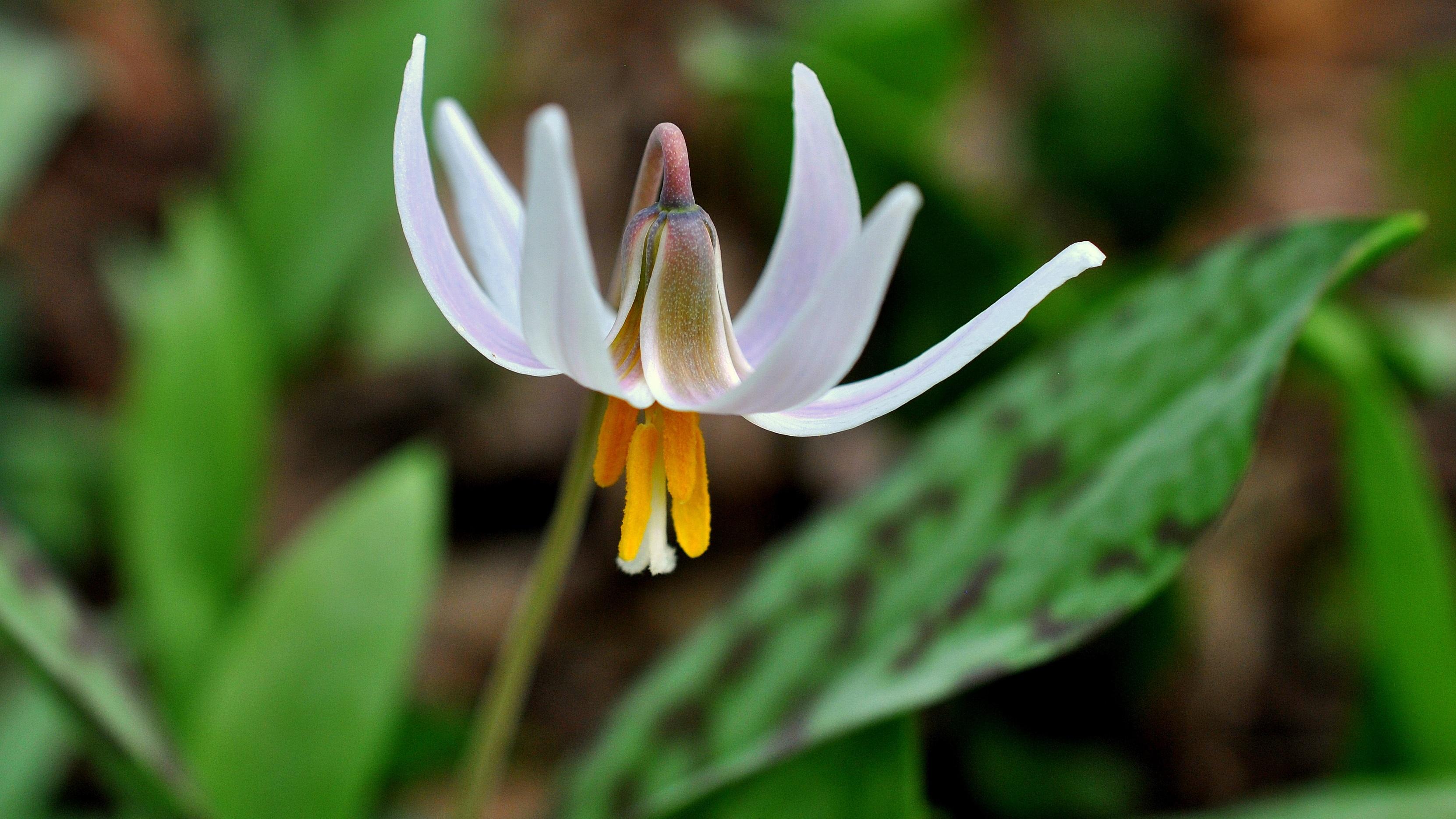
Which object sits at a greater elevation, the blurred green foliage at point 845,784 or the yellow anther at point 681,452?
the yellow anther at point 681,452

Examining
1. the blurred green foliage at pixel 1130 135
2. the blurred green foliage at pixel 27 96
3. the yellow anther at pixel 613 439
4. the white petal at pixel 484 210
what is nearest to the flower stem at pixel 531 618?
the yellow anther at pixel 613 439

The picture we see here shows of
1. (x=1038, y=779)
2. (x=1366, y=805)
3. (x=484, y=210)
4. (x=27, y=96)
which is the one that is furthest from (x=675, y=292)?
(x=27, y=96)

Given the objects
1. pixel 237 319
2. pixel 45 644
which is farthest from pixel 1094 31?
pixel 45 644

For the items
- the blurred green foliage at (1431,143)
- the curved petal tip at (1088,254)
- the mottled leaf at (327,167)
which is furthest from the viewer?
the blurred green foliage at (1431,143)

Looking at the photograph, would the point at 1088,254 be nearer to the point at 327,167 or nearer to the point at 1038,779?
the point at 1038,779

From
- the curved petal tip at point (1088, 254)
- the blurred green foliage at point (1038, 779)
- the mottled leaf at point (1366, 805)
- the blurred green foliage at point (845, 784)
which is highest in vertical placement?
the curved petal tip at point (1088, 254)

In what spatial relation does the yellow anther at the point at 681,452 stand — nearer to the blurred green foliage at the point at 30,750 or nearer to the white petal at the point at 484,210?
the white petal at the point at 484,210

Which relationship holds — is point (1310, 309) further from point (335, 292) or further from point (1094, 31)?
point (1094, 31)
